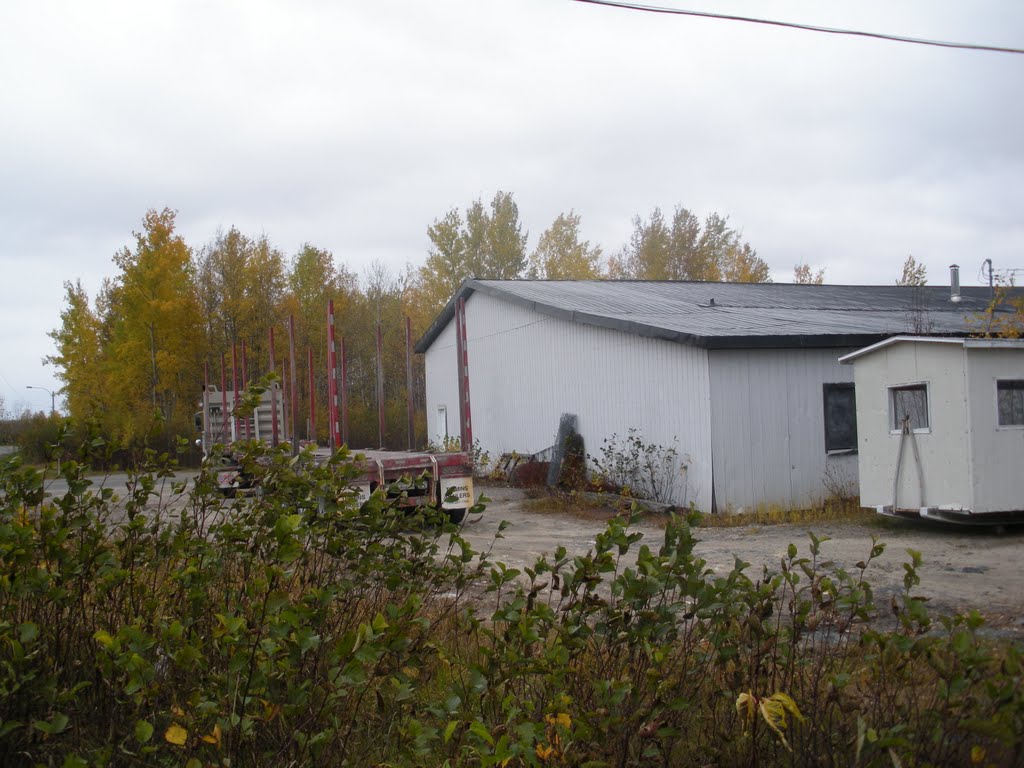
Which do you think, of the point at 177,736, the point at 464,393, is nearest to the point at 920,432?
the point at 464,393

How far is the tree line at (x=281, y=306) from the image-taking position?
33062 mm

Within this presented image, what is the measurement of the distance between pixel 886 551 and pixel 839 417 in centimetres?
549

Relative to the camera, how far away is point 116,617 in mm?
3932

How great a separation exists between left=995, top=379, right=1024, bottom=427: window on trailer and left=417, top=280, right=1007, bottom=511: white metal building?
156 inches

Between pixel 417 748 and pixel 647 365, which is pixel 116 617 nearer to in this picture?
pixel 417 748

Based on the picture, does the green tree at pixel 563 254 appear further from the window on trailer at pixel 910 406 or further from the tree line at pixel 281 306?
the window on trailer at pixel 910 406

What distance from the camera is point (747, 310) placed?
65.5ft

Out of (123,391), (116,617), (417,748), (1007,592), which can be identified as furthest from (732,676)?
(123,391)

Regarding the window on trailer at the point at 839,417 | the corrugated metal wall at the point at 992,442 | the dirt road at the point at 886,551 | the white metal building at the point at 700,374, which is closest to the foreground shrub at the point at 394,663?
the dirt road at the point at 886,551

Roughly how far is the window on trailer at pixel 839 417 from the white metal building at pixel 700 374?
0.07 feet

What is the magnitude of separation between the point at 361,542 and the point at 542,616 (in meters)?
1.40

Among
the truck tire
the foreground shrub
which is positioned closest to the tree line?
the truck tire

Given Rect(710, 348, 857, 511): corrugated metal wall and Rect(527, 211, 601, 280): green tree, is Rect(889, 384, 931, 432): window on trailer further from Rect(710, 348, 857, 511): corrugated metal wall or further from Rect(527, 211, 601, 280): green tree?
Rect(527, 211, 601, 280): green tree

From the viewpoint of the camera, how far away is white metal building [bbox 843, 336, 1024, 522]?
11477 mm
